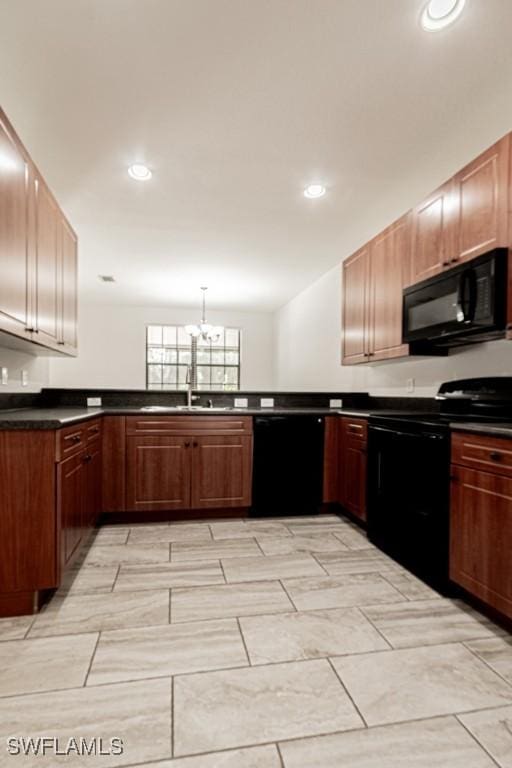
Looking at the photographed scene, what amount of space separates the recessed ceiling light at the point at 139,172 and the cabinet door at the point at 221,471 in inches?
78.1

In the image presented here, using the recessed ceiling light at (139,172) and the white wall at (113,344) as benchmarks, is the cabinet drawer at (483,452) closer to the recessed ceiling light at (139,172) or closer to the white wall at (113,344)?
the recessed ceiling light at (139,172)

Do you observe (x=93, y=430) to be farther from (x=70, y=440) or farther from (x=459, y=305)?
(x=459, y=305)

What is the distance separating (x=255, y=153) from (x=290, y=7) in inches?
38.7

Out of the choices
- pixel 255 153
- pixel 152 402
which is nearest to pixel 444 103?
pixel 255 153

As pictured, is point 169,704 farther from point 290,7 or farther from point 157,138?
point 157,138

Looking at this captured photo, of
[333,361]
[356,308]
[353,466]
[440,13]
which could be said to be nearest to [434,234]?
[356,308]

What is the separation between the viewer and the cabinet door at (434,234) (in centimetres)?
243

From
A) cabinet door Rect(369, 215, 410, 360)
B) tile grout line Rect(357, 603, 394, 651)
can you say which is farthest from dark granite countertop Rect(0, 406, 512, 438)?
tile grout line Rect(357, 603, 394, 651)

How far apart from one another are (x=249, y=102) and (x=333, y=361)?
3171 millimetres

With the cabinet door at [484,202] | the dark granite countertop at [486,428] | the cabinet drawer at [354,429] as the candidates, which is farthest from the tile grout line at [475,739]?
the cabinet door at [484,202]

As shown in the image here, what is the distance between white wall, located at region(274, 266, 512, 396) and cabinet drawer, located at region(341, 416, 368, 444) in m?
0.59

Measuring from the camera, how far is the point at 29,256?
2.15m

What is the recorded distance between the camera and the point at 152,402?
3.76m

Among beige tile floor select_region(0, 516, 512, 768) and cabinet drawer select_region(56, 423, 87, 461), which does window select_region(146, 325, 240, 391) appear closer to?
cabinet drawer select_region(56, 423, 87, 461)
